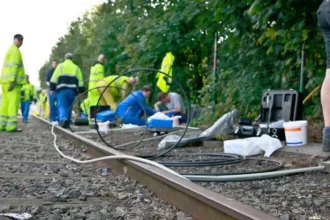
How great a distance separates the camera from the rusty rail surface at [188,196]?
2.28m

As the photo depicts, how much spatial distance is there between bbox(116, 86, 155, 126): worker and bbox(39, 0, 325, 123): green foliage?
163cm

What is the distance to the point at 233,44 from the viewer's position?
8688 mm

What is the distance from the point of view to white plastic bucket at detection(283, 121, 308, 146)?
19.0 feet

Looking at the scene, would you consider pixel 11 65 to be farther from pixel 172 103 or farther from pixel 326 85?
pixel 326 85

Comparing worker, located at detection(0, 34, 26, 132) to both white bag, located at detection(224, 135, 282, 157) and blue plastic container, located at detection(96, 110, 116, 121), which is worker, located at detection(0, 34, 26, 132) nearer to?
blue plastic container, located at detection(96, 110, 116, 121)

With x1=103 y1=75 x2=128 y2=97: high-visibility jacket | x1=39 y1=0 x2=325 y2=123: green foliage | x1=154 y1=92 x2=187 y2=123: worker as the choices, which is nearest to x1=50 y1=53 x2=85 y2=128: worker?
x1=103 y1=75 x2=128 y2=97: high-visibility jacket

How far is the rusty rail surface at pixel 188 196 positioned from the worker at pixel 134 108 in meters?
5.93

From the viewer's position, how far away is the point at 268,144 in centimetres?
558

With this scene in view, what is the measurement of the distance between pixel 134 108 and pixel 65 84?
2530mm

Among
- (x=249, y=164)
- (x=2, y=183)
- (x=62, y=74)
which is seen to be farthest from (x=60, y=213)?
(x=62, y=74)

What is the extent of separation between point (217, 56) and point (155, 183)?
31.0ft

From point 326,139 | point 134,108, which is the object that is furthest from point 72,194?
point 134,108

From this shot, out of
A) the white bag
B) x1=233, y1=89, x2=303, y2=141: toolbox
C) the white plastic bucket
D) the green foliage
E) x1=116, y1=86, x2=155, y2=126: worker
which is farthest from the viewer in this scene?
x1=116, y1=86, x2=155, y2=126: worker

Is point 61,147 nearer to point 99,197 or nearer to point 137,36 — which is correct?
point 99,197
